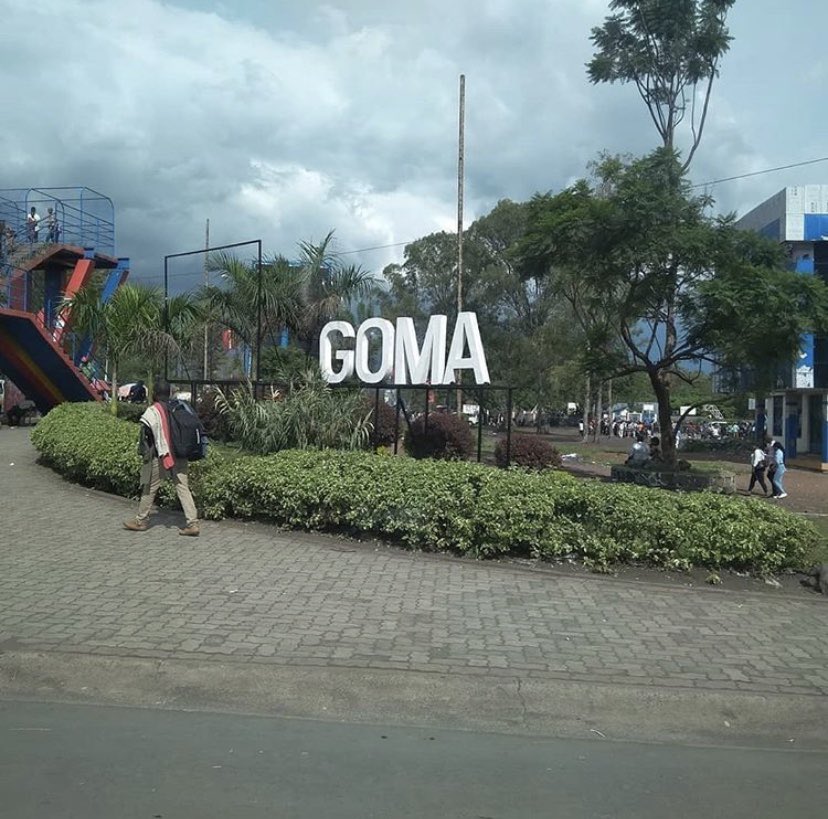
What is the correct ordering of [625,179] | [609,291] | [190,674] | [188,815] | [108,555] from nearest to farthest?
[188,815] → [190,674] → [108,555] → [625,179] → [609,291]

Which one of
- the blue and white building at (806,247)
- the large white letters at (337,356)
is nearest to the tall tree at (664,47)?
the blue and white building at (806,247)

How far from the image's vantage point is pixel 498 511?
8359 mm

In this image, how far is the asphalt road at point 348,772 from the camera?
3922 mm

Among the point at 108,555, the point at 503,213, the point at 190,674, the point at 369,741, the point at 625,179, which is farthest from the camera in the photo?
the point at 503,213

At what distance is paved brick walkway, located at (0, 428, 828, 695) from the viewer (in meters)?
5.68

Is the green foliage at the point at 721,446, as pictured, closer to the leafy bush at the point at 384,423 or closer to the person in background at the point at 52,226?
the leafy bush at the point at 384,423

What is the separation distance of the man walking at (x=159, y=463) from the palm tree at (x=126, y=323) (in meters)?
7.77

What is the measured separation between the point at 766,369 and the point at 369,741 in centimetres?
1484

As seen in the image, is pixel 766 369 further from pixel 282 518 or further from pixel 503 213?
pixel 503 213

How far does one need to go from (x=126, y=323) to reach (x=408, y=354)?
22.9ft

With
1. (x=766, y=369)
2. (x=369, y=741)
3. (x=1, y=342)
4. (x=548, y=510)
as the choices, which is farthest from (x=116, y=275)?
(x=369, y=741)

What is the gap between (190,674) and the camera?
17.6 feet

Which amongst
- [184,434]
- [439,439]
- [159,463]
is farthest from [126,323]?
[184,434]

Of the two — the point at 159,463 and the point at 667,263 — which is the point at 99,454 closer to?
the point at 159,463
